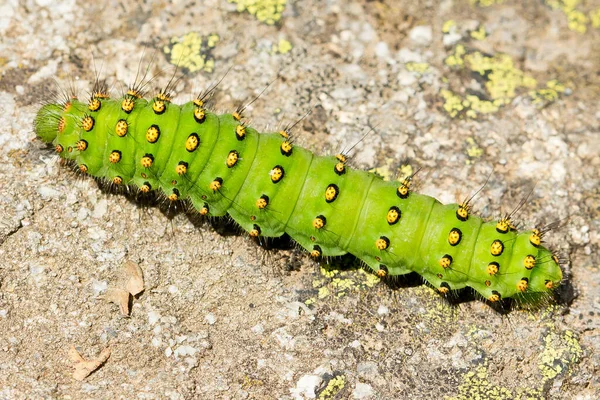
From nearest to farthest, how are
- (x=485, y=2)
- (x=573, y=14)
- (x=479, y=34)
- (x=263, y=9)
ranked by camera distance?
(x=263, y=9) < (x=479, y=34) < (x=485, y=2) < (x=573, y=14)

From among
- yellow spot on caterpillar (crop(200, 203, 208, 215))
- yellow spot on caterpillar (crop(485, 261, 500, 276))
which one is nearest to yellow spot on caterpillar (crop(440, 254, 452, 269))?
yellow spot on caterpillar (crop(485, 261, 500, 276))

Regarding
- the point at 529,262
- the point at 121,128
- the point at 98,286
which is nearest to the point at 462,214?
the point at 529,262

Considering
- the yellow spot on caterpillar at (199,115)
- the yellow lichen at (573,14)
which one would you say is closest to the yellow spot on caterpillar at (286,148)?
the yellow spot on caterpillar at (199,115)

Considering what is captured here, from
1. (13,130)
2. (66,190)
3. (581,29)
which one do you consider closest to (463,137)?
(581,29)

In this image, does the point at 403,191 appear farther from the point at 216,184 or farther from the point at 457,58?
the point at 457,58

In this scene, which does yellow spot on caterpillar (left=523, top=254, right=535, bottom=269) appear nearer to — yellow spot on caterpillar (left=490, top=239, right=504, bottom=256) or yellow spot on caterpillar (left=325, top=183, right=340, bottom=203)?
yellow spot on caterpillar (left=490, top=239, right=504, bottom=256)
